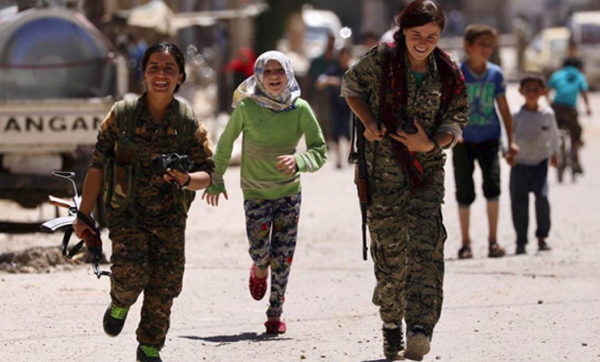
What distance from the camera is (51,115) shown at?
1287 cm

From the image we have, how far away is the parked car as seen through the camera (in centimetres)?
4210

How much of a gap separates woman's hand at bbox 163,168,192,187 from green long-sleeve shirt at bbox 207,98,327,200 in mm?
1431

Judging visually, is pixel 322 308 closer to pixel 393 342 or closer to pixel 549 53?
pixel 393 342

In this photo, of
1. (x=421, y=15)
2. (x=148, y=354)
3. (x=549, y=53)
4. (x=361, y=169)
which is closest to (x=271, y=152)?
(x=361, y=169)

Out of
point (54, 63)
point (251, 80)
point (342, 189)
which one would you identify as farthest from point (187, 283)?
point (342, 189)

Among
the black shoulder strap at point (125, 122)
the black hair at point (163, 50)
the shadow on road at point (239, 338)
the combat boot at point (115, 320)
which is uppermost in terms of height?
the black hair at point (163, 50)

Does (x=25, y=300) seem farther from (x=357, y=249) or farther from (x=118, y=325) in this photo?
(x=357, y=249)

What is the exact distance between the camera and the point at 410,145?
272 inches

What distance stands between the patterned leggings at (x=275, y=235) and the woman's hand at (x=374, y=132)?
141 cm

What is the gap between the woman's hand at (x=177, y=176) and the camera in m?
6.61

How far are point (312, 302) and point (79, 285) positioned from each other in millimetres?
1630

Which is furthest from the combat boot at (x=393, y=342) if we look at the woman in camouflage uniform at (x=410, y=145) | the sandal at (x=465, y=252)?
the sandal at (x=465, y=252)

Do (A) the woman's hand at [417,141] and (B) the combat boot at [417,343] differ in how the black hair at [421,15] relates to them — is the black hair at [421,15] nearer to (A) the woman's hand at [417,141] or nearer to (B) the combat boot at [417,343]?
(A) the woman's hand at [417,141]

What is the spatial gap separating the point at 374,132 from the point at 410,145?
0.18 meters
